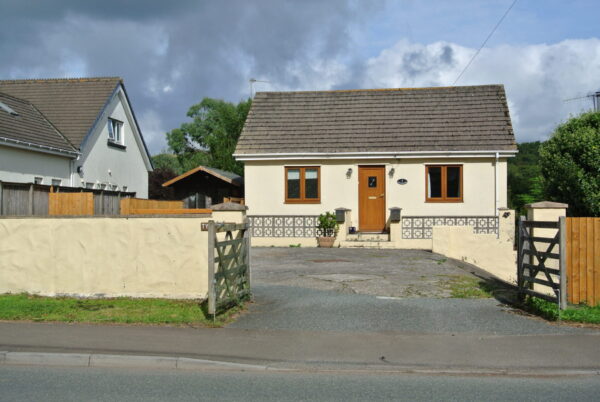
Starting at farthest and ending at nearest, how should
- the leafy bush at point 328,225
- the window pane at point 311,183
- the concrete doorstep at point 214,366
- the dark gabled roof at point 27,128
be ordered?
the window pane at point 311,183 → the leafy bush at point 328,225 → the dark gabled roof at point 27,128 → the concrete doorstep at point 214,366

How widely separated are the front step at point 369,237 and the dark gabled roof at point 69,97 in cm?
1157

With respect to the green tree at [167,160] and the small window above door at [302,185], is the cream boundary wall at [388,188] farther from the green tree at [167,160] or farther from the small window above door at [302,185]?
the green tree at [167,160]

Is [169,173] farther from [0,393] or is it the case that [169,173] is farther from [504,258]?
[0,393]

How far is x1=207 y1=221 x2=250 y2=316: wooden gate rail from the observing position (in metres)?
9.60

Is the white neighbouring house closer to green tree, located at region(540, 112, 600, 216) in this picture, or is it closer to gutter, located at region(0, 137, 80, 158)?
gutter, located at region(0, 137, 80, 158)

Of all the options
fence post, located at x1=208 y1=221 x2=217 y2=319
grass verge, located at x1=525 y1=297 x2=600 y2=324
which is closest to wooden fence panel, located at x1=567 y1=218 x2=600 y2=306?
grass verge, located at x1=525 y1=297 x2=600 y2=324

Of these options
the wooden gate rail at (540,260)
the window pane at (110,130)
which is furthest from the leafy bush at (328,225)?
the window pane at (110,130)

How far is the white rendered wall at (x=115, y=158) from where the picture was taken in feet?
86.1

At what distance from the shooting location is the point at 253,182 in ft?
79.3

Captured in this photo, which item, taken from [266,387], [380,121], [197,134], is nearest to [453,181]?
[380,121]

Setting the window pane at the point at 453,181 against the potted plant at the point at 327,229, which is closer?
the potted plant at the point at 327,229

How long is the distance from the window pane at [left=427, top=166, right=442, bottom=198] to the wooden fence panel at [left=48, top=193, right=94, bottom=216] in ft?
40.5

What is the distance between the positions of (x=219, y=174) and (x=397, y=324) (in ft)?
61.3

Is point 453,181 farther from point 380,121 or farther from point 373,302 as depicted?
point 373,302
